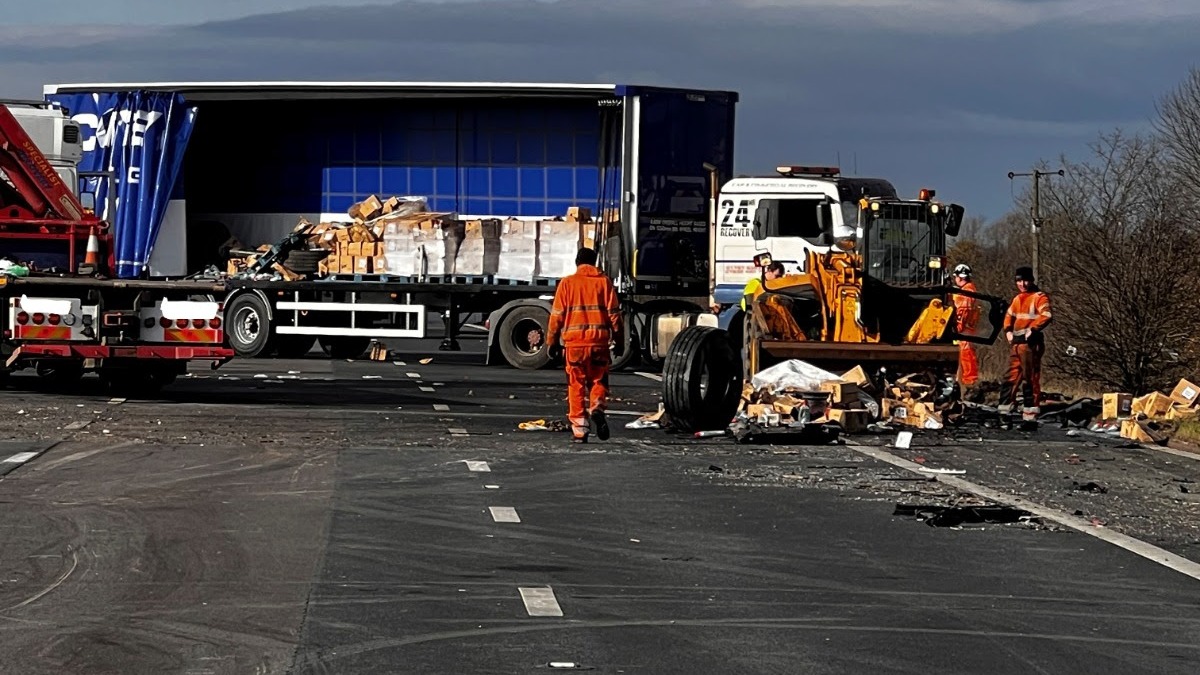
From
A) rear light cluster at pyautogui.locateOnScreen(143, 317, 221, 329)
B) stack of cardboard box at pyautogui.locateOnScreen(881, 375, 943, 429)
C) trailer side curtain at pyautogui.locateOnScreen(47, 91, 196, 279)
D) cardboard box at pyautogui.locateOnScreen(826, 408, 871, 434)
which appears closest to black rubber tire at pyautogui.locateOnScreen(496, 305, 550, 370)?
trailer side curtain at pyautogui.locateOnScreen(47, 91, 196, 279)

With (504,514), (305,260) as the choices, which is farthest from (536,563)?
(305,260)

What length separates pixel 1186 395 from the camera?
19.5 m

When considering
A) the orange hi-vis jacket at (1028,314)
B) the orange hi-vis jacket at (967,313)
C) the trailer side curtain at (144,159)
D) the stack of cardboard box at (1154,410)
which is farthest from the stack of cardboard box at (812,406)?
the trailer side curtain at (144,159)

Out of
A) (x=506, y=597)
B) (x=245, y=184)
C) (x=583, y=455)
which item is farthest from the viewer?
(x=245, y=184)

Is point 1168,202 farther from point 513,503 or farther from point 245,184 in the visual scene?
point 513,503

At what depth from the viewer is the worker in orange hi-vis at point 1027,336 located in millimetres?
21359

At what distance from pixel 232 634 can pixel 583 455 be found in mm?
7601

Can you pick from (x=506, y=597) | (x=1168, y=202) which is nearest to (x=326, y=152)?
(x=1168, y=202)

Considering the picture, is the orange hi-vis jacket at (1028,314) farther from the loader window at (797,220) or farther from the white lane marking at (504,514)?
the white lane marking at (504,514)

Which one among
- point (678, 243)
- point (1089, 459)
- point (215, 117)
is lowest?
point (1089, 459)

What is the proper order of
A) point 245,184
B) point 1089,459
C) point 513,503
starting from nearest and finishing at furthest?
1. point 513,503
2. point 1089,459
3. point 245,184

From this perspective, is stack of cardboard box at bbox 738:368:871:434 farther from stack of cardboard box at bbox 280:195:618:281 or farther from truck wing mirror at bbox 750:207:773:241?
stack of cardboard box at bbox 280:195:618:281

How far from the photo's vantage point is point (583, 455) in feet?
49.4

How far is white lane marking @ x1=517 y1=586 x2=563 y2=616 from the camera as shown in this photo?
27.0ft
